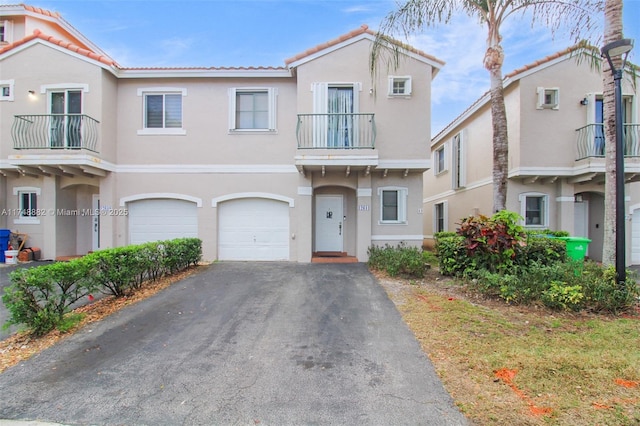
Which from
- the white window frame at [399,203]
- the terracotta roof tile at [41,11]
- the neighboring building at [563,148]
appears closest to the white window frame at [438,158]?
the neighboring building at [563,148]

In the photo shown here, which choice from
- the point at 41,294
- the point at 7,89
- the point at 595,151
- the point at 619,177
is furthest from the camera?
the point at 7,89

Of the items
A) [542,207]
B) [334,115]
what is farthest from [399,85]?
[542,207]

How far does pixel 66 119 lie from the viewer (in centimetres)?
1002

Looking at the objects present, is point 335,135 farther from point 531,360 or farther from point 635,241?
point 635,241

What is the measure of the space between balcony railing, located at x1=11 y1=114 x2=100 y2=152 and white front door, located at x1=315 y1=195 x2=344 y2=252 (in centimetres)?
760

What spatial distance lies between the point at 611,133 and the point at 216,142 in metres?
10.3

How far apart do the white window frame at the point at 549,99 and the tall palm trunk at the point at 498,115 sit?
351 cm

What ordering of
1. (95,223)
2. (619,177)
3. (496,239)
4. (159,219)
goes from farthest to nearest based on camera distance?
(95,223)
(159,219)
(496,239)
(619,177)

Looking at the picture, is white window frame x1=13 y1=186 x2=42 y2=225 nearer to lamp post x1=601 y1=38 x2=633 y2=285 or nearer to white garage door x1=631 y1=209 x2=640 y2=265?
lamp post x1=601 y1=38 x2=633 y2=285

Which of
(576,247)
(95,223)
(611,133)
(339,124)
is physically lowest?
Result: (576,247)

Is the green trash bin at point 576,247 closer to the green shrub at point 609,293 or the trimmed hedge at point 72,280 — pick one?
the green shrub at point 609,293

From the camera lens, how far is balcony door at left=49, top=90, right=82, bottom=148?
995cm

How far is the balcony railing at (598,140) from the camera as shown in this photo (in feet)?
33.8

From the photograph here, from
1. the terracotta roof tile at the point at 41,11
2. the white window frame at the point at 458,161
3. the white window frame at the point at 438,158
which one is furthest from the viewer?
the white window frame at the point at 438,158
